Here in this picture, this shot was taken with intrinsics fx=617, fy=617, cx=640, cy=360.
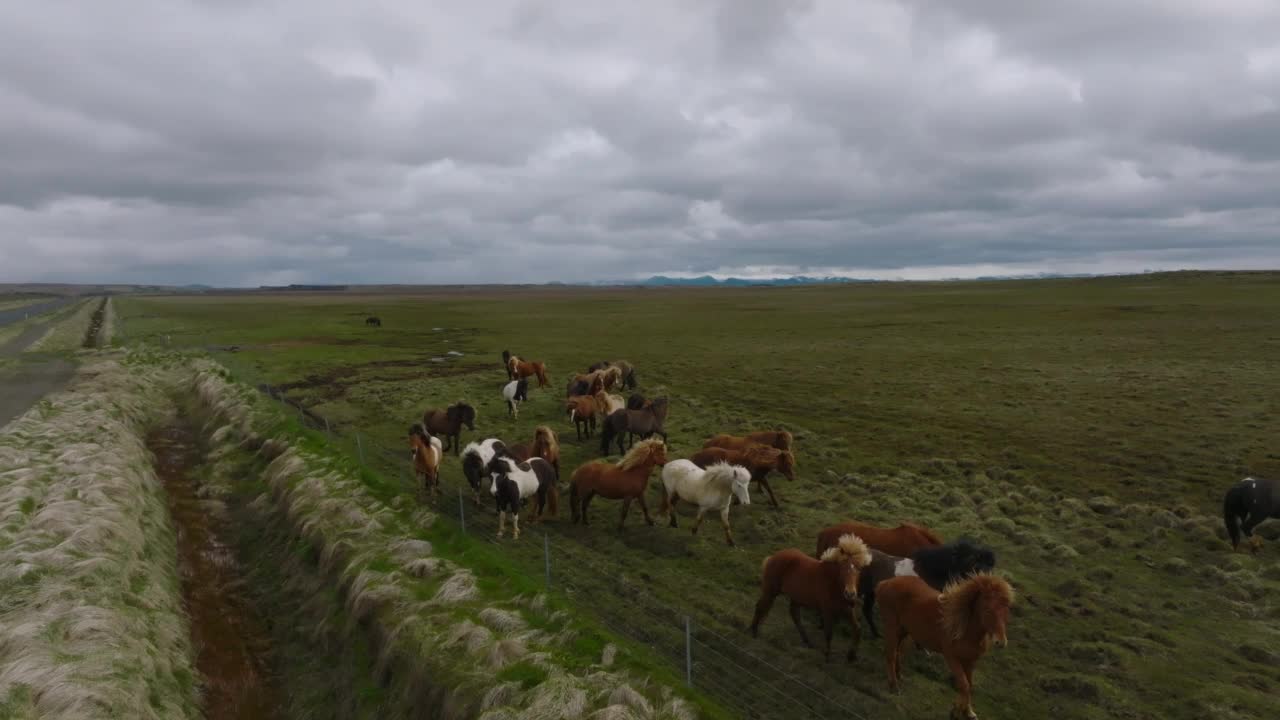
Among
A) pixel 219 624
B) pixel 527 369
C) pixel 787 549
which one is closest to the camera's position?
pixel 787 549

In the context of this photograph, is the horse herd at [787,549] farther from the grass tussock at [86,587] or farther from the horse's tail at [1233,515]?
the horse's tail at [1233,515]

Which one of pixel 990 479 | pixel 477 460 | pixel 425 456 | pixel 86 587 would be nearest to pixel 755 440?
pixel 990 479

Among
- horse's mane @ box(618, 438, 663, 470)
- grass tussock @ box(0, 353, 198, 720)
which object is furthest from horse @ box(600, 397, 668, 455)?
grass tussock @ box(0, 353, 198, 720)

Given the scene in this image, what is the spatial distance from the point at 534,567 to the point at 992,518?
33.9ft

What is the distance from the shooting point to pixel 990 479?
55.5 ft

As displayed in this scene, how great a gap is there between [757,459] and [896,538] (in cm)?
498

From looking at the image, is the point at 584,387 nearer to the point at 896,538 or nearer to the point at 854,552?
the point at 896,538

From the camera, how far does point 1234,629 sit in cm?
978

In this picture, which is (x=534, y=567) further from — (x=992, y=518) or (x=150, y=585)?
(x=992, y=518)

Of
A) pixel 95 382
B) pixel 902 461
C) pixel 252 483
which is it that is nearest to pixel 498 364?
pixel 95 382

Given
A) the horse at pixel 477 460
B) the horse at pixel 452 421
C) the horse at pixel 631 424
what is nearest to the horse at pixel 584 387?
the horse at pixel 631 424

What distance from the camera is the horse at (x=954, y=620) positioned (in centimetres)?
722

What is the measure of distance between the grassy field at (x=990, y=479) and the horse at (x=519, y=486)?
2.53 feet

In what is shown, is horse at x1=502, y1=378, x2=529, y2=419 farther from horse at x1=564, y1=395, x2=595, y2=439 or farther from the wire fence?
the wire fence
